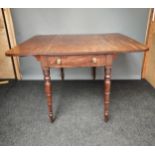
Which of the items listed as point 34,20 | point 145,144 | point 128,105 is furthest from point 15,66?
point 145,144

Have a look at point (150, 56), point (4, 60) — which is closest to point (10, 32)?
point (4, 60)

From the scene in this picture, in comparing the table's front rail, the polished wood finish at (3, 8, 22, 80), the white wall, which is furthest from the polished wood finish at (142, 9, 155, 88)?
the polished wood finish at (3, 8, 22, 80)


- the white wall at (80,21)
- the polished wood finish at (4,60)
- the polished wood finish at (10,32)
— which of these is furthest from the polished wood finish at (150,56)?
the polished wood finish at (4,60)

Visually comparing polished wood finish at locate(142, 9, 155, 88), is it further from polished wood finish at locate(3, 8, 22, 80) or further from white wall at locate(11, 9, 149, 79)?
polished wood finish at locate(3, 8, 22, 80)

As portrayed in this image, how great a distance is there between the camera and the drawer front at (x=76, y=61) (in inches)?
50.8

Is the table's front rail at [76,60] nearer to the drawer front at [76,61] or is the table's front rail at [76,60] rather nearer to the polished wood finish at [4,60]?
the drawer front at [76,61]

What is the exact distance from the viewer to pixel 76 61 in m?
1.31

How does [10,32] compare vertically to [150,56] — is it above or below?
above

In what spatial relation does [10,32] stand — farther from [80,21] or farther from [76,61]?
[76,61]

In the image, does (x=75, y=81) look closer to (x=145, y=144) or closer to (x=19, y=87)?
(x=19, y=87)

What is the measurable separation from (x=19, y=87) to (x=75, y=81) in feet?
2.77

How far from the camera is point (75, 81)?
96.7 inches

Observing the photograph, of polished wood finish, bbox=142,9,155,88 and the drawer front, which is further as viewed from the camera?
polished wood finish, bbox=142,9,155,88

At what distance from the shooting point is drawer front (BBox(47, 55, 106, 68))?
1291 mm
